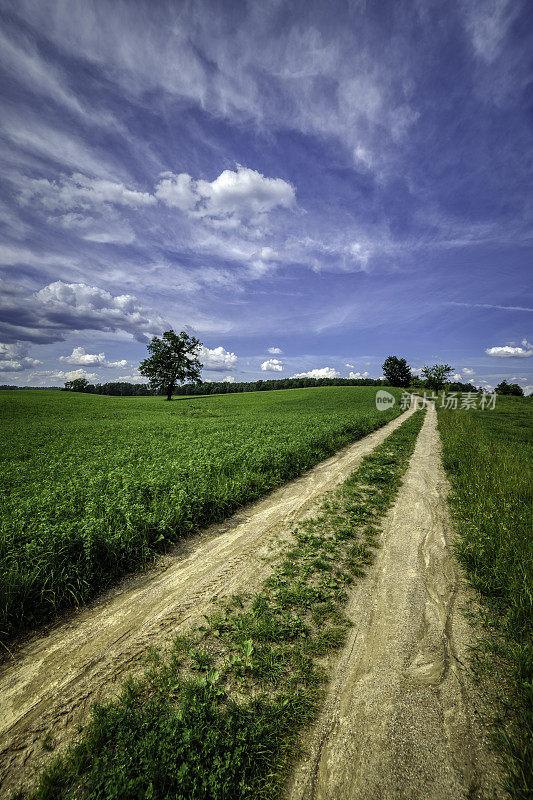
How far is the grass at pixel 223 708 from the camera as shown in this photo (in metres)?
2.51

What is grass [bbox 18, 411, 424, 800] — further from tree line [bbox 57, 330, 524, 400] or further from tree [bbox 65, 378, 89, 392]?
tree [bbox 65, 378, 89, 392]

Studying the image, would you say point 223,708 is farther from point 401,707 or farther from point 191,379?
point 191,379

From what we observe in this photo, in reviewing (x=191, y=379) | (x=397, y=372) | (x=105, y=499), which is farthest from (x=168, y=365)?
(x=397, y=372)

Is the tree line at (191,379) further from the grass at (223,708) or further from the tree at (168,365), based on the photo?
the grass at (223,708)

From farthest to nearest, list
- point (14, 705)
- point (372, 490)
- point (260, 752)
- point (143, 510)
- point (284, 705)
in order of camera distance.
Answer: point (372, 490) → point (143, 510) → point (14, 705) → point (284, 705) → point (260, 752)

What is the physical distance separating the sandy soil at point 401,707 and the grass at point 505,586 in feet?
0.73

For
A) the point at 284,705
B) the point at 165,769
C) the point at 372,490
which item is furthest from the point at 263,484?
the point at 165,769

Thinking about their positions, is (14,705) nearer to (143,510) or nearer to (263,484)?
(143,510)

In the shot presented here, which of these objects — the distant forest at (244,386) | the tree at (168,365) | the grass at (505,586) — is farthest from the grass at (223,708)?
the distant forest at (244,386)

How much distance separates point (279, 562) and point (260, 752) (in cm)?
295

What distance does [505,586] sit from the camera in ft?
15.4

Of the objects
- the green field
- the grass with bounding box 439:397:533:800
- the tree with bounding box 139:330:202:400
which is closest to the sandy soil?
the grass with bounding box 439:397:533:800

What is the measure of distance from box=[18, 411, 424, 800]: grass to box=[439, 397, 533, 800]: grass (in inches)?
69.1

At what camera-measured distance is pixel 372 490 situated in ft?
30.2
